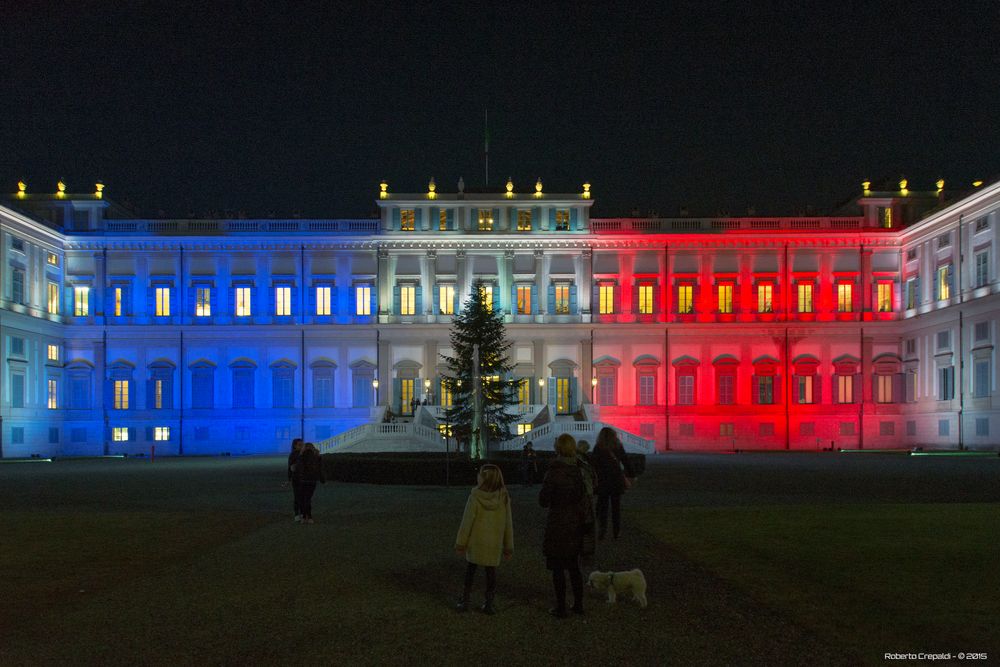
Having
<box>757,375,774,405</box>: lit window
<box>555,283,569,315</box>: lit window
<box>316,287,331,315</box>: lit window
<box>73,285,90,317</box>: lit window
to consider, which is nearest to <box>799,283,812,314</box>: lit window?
<box>757,375,774,405</box>: lit window

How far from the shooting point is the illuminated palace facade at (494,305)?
56188mm

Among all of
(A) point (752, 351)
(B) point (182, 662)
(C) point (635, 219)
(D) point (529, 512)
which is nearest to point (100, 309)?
(C) point (635, 219)

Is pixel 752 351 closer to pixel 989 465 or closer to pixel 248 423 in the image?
pixel 989 465

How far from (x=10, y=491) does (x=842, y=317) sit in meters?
47.6

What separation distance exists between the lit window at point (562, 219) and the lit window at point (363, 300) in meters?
12.6

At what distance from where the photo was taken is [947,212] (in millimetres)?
50250

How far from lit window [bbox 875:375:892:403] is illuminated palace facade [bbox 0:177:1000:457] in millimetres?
104

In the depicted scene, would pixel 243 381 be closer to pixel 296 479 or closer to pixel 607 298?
pixel 607 298

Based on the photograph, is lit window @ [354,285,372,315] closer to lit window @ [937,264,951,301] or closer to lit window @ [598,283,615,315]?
lit window @ [598,283,615,315]

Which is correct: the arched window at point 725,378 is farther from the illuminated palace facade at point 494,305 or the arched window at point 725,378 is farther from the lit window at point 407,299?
the lit window at point 407,299

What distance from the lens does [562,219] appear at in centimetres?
5703

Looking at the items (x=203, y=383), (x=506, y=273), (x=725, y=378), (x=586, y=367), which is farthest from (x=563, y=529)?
(x=203, y=383)

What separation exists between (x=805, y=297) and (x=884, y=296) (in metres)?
4.93

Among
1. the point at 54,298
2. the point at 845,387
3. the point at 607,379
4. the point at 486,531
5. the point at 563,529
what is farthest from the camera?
the point at 607,379
